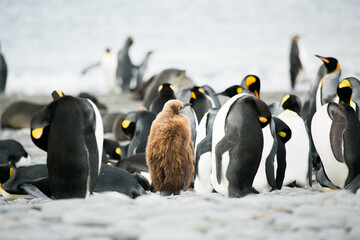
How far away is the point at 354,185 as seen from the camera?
3.51 meters

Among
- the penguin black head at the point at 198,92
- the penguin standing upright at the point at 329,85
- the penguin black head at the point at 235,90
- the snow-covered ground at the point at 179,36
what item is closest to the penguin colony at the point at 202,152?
the penguin black head at the point at 235,90

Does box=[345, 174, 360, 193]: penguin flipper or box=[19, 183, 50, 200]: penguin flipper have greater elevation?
box=[345, 174, 360, 193]: penguin flipper

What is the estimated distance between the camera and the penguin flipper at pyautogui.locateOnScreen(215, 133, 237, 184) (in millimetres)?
3375

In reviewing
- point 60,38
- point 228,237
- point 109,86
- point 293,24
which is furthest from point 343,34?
point 228,237

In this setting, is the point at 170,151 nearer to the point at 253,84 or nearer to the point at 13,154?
the point at 253,84

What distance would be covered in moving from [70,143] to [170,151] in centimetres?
93

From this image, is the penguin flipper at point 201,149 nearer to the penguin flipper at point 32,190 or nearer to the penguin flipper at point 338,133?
the penguin flipper at point 338,133

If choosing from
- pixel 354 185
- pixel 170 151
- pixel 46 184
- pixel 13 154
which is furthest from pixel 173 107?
pixel 13 154

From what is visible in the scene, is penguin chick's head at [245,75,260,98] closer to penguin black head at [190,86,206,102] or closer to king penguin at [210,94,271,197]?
penguin black head at [190,86,206,102]

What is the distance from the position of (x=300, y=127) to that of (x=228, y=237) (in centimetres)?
280

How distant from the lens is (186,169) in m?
3.77

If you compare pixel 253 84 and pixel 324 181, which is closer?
pixel 324 181

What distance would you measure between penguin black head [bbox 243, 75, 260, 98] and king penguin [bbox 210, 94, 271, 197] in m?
1.12

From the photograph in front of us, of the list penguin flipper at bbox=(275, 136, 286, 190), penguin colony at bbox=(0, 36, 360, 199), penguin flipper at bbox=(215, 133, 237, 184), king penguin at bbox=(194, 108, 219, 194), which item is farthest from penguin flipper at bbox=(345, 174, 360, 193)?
king penguin at bbox=(194, 108, 219, 194)
